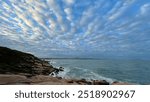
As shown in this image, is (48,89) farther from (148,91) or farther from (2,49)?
(2,49)

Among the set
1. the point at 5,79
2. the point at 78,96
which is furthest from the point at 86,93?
the point at 5,79

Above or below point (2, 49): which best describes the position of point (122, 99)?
below

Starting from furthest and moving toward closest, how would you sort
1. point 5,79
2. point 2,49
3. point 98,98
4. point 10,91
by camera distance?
point 2,49, point 5,79, point 10,91, point 98,98

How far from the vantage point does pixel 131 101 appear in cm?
526

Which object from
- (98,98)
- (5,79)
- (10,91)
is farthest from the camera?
(5,79)

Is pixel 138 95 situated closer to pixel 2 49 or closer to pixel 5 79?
pixel 5 79

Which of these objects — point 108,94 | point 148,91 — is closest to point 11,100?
point 108,94

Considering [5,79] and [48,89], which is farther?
[5,79]

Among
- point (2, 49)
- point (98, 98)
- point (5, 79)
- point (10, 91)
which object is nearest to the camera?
point (98, 98)

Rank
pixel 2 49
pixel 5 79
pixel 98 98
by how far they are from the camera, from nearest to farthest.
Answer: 1. pixel 98 98
2. pixel 5 79
3. pixel 2 49

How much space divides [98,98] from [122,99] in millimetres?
592

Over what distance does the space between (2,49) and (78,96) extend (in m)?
25.3

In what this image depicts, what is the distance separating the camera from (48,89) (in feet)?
18.0

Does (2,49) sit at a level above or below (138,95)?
above
